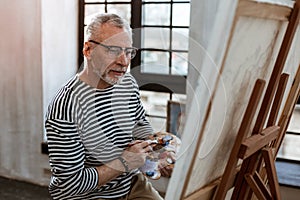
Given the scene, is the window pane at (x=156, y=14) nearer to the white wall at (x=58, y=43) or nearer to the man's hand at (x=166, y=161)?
the white wall at (x=58, y=43)

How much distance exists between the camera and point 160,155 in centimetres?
180

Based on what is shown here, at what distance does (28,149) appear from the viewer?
3.46m

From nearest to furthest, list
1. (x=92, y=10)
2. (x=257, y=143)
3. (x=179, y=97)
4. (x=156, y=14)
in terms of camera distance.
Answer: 1. (x=257, y=143)
2. (x=179, y=97)
3. (x=156, y=14)
4. (x=92, y=10)

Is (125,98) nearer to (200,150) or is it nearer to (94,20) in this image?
(94,20)

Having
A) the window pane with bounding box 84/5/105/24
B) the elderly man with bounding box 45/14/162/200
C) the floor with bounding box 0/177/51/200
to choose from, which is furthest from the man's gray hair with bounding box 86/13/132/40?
the floor with bounding box 0/177/51/200

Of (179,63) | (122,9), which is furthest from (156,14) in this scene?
(179,63)

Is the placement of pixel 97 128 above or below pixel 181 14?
below

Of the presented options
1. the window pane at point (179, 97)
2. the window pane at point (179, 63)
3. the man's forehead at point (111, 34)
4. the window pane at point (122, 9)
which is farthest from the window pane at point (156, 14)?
the man's forehead at point (111, 34)

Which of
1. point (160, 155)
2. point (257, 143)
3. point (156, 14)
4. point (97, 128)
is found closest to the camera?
point (257, 143)

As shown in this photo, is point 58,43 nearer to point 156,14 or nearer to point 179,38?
point 156,14

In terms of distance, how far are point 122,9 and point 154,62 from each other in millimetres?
476

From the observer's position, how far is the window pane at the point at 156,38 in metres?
3.12

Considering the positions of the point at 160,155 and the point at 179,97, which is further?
the point at 179,97

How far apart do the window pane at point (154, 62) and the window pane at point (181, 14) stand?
26 cm
